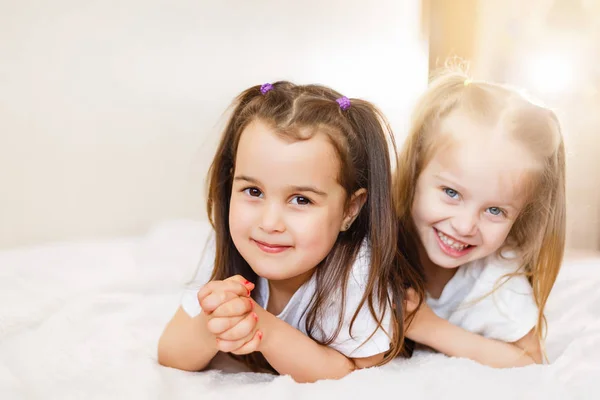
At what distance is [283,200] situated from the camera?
0.94 meters

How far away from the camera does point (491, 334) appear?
1.20 meters

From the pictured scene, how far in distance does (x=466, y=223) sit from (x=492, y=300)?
0.20 meters

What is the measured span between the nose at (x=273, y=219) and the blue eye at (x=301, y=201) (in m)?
0.03

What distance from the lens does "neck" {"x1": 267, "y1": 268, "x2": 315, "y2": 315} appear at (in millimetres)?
1095

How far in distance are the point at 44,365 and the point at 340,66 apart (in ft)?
3.35

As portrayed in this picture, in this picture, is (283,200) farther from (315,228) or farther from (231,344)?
(231,344)

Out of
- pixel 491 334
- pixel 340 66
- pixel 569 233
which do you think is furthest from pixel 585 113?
pixel 491 334

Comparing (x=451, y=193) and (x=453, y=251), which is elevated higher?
(x=451, y=193)

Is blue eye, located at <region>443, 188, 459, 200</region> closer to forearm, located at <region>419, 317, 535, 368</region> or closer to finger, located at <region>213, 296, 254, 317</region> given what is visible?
forearm, located at <region>419, 317, 535, 368</region>

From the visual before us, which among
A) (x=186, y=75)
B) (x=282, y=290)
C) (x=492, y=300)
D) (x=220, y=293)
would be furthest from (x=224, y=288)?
(x=186, y=75)

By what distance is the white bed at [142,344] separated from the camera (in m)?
0.93

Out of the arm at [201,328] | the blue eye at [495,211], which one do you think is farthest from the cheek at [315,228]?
the blue eye at [495,211]

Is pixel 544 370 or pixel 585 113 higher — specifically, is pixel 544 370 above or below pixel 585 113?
below

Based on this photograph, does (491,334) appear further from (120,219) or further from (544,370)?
(120,219)
